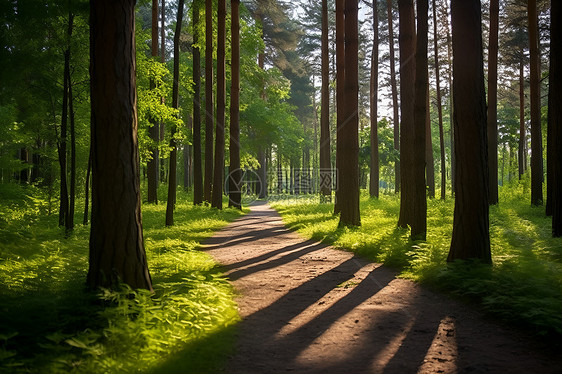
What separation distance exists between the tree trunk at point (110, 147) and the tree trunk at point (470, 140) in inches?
202

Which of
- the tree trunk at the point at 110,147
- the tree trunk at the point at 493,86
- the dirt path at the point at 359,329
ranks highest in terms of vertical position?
the tree trunk at the point at 493,86

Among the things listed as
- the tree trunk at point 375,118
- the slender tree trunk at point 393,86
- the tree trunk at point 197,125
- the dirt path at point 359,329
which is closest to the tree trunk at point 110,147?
the dirt path at point 359,329

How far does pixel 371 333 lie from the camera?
4.26m

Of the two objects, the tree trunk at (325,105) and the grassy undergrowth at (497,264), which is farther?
the tree trunk at (325,105)

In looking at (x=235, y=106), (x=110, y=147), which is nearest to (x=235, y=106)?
(x=235, y=106)

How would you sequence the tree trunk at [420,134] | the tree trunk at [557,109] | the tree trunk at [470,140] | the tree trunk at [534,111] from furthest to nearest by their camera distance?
1. the tree trunk at [534,111]
2. the tree trunk at [420,134]
3. the tree trunk at [557,109]
4. the tree trunk at [470,140]

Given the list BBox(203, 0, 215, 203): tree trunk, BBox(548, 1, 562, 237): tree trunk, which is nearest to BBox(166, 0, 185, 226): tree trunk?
BBox(203, 0, 215, 203): tree trunk

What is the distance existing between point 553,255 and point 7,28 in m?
13.2

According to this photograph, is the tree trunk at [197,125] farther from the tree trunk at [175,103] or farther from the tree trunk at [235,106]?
the tree trunk at [175,103]

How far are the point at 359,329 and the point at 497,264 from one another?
3290mm

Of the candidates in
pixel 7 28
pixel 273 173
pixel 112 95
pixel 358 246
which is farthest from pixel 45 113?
pixel 273 173

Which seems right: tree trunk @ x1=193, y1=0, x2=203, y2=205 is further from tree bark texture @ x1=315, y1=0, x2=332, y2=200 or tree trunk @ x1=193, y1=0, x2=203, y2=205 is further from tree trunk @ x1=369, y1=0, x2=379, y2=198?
tree trunk @ x1=369, y1=0, x2=379, y2=198

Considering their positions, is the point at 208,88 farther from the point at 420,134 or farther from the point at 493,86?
the point at 420,134

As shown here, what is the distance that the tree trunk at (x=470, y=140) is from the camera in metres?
6.43
